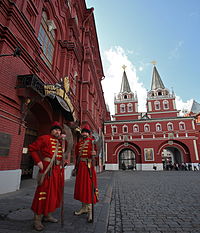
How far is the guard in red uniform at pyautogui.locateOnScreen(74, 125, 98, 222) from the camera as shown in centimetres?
316

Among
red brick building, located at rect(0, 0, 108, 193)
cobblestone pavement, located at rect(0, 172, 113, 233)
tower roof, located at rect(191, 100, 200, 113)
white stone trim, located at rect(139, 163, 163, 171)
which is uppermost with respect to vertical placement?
tower roof, located at rect(191, 100, 200, 113)

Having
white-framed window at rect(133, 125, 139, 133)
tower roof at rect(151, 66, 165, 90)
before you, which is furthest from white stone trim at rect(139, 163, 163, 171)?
tower roof at rect(151, 66, 165, 90)

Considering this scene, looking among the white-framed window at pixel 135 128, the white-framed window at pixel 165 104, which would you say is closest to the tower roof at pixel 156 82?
the white-framed window at pixel 165 104

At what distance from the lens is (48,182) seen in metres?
2.75

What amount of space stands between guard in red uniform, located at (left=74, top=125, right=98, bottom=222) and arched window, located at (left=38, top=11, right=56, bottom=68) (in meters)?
6.60

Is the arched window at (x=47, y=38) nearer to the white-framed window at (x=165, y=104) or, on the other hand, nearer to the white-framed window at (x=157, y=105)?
the white-framed window at (x=157, y=105)

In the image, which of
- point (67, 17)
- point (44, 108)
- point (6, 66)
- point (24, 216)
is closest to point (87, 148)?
point (24, 216)

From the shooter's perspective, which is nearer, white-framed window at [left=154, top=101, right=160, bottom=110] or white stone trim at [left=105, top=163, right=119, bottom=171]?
white stone trim at [left=105, top=163, right=119, bottom=171]

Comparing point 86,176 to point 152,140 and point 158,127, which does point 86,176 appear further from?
point 158,127

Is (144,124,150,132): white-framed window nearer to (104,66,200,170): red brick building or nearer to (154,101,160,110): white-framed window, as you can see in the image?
(104,66,200,170): red brick building

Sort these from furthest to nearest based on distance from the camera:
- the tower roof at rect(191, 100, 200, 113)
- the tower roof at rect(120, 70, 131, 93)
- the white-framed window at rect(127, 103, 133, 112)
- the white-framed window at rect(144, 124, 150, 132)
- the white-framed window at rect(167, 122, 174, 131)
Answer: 1. the tower roof at rect(191, 100, 200, 113)
2. the tower roof at rect(120, 70, 131, 93)
3. the white-framed window at rect(127, 103, 133, 112)
4. the white-framed window at rect(144, 124, 150, 132)
5. the white-framed window at rect(167, 122, 174, 131)

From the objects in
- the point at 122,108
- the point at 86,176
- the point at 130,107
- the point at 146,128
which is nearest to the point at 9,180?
the point at 86,176

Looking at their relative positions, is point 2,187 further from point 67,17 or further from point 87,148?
point 67,17

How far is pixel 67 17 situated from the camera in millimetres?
11430
